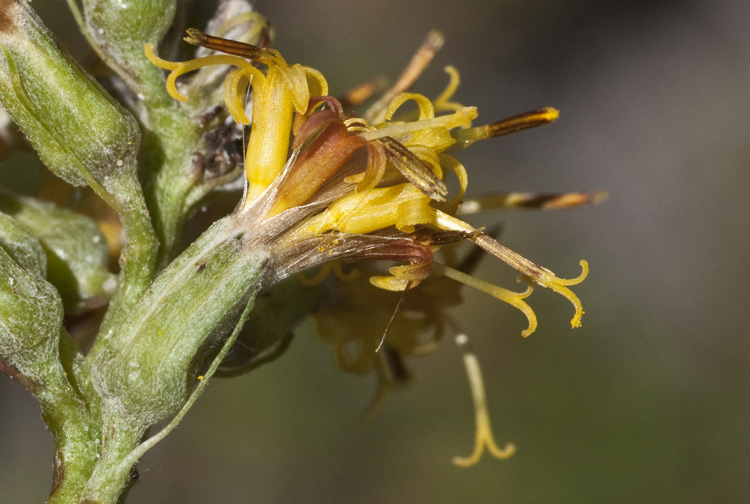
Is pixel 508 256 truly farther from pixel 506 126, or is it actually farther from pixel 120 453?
pixel 120 453

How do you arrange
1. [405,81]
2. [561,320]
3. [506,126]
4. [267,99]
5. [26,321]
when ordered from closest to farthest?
[26,321], [267,99], [506,126], [405,81], [561,320]

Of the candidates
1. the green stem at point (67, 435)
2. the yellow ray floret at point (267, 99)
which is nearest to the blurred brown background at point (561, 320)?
the green stem at point (67, 435)

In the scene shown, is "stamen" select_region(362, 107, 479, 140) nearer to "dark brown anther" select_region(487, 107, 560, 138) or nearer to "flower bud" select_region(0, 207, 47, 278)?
"dark brown anther" select_region(487, 107, 560, 138)

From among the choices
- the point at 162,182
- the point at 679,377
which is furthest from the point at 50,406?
the point at 679,377

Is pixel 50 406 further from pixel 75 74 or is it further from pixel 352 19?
pixel 352 19

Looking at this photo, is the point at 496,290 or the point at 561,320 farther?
the point at 561,320

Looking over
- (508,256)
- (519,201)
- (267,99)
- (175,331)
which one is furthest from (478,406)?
(267,99)
